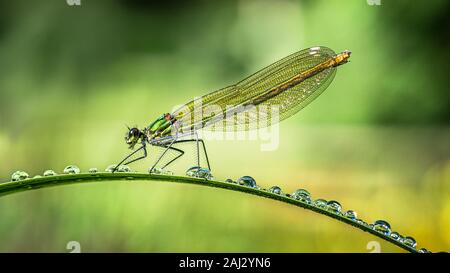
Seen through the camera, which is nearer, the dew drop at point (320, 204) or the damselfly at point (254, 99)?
the dew drop at point (320, 204)

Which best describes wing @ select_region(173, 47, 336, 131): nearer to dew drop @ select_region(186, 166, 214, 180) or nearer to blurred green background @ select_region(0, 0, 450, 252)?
blurred green background @ select_region(0, 0, 450, 252)

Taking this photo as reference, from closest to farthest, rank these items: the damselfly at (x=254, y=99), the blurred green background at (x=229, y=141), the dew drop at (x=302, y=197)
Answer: the dew drop at (x=302, y=197)
the blurred green background at (x=229, y=141)
the damselfly at (x=254, y=99)

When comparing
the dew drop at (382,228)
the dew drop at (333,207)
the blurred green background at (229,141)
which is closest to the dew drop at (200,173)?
the dew drop at (333,207)

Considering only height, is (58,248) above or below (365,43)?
below
